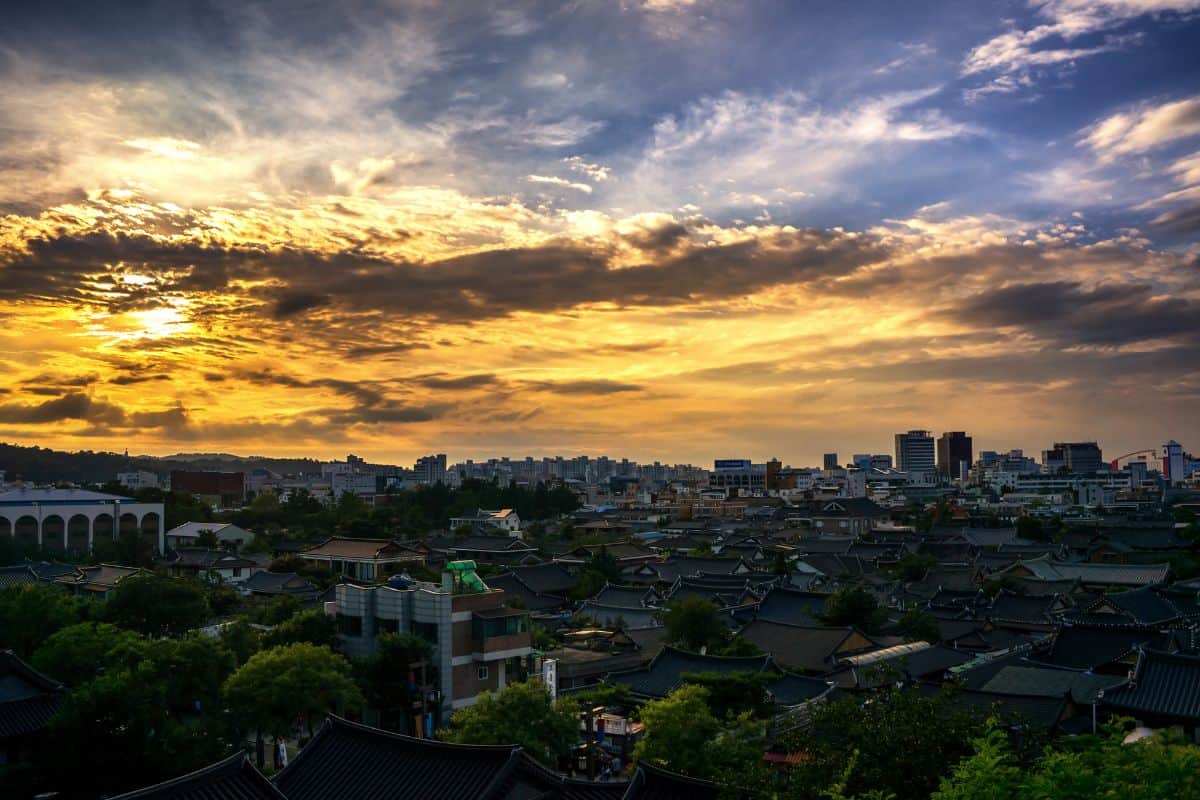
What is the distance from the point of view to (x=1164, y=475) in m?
179

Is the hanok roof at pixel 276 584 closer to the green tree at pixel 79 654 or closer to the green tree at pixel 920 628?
the green tree at pixel 79 654

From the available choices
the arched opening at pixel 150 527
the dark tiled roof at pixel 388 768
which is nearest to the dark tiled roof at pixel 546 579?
the arched opening at pixel 150 527

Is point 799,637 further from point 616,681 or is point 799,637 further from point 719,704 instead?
point 719,704

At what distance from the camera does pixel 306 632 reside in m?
28.6

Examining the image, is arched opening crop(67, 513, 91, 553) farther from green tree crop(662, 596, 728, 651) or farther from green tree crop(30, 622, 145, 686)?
green tree crop(662, 596, 728, 651)

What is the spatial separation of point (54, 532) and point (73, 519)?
152cm

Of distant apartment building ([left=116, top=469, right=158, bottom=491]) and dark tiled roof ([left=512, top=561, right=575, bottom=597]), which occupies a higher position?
distant apartment building ([left=116, top=469, right=158, bottom=491])

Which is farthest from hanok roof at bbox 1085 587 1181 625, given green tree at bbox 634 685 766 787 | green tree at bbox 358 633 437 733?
green tree at bbox 358 633 437 733

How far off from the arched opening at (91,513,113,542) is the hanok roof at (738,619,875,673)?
54901 mm

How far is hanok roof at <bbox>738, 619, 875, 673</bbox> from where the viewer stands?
1400 inches

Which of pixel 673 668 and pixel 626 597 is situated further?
pixel 626 597

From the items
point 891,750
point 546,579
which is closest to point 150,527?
point 546,579

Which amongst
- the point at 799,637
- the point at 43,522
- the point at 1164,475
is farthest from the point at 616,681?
the point at 1164,475

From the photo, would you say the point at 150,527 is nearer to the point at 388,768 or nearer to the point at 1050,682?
the point at 388,768
